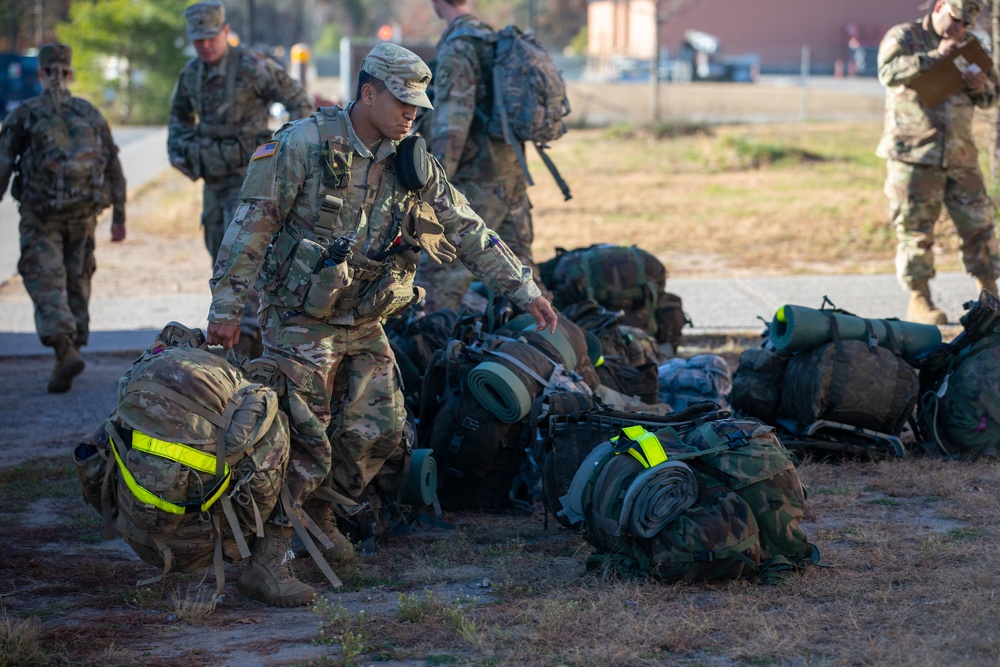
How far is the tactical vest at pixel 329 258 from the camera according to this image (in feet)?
14.4

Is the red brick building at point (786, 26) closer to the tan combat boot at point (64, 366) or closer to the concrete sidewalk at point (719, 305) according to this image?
the concrete sidewalk at point (719, 305)

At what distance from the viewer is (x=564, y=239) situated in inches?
522

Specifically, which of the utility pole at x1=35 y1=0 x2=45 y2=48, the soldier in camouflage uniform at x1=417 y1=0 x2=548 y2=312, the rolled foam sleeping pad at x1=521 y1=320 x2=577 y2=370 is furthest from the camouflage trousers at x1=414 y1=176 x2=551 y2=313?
the utility pole at x1=35 y1=0 x2=45 y2=48

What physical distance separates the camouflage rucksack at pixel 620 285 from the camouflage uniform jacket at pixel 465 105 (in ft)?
2.47

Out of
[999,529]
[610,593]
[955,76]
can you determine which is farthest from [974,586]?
[955,76]

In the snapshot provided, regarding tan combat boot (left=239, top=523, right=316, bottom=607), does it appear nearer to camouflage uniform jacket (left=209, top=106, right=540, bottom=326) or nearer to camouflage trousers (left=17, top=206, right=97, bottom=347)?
camouflage uniform jacket (left=209, top=106, right=540, bottom=326)

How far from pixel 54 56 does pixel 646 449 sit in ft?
17.5

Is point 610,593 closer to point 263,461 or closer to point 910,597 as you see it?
point 910,597

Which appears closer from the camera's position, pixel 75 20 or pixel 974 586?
pixel 974 586

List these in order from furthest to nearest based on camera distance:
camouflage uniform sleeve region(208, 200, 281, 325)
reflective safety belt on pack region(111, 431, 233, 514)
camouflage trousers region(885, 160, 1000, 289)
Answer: camouflage trousers region(885, 160, 1000, 289)
camouflage uniform sleeve region(208, 200, 281, 325)
reflective safety belt on pack region(111, 431, 233, 514)

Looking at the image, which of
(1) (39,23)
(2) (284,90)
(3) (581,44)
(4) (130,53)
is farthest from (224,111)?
(3) (581,44)

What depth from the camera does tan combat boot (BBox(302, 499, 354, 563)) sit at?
4.66 meters

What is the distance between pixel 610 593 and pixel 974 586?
1.27 meters

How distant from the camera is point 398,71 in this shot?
436 centimetres
